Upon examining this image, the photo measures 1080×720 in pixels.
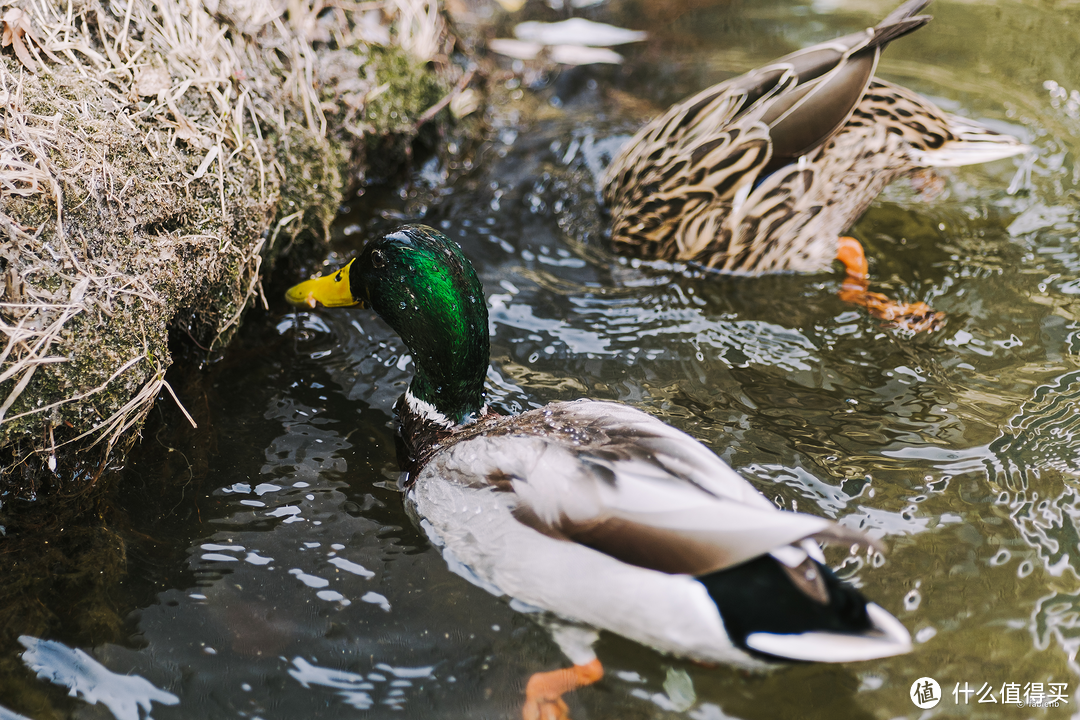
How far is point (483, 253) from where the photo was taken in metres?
4.82

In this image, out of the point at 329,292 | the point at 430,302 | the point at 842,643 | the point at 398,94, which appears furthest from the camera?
the point at 398,94

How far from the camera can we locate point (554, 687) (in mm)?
2707

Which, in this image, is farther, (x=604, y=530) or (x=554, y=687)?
(x=554, y=687)

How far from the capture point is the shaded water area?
2.68m

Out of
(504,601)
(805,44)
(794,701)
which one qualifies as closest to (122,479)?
(504,601)

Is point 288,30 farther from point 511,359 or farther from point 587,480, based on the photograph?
point 587,480

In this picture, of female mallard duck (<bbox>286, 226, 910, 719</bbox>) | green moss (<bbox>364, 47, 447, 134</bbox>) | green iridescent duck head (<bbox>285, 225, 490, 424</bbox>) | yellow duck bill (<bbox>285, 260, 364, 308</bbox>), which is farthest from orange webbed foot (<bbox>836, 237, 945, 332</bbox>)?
green moss (<bbox>364, 47, 447, 134</bbox>)

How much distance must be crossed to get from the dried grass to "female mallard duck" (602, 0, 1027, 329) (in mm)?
1983


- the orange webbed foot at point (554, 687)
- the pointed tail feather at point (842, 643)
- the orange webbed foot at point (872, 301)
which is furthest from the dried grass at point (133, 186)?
the orange webbed foot at point (872, 301)

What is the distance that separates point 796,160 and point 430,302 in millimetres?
2326

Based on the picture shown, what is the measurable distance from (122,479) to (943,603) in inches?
125

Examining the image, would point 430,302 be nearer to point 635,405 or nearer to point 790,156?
point 635,405

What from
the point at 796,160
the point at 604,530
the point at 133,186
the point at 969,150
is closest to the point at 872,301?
the point at 796,160

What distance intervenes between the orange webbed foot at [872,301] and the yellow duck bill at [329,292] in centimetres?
267
